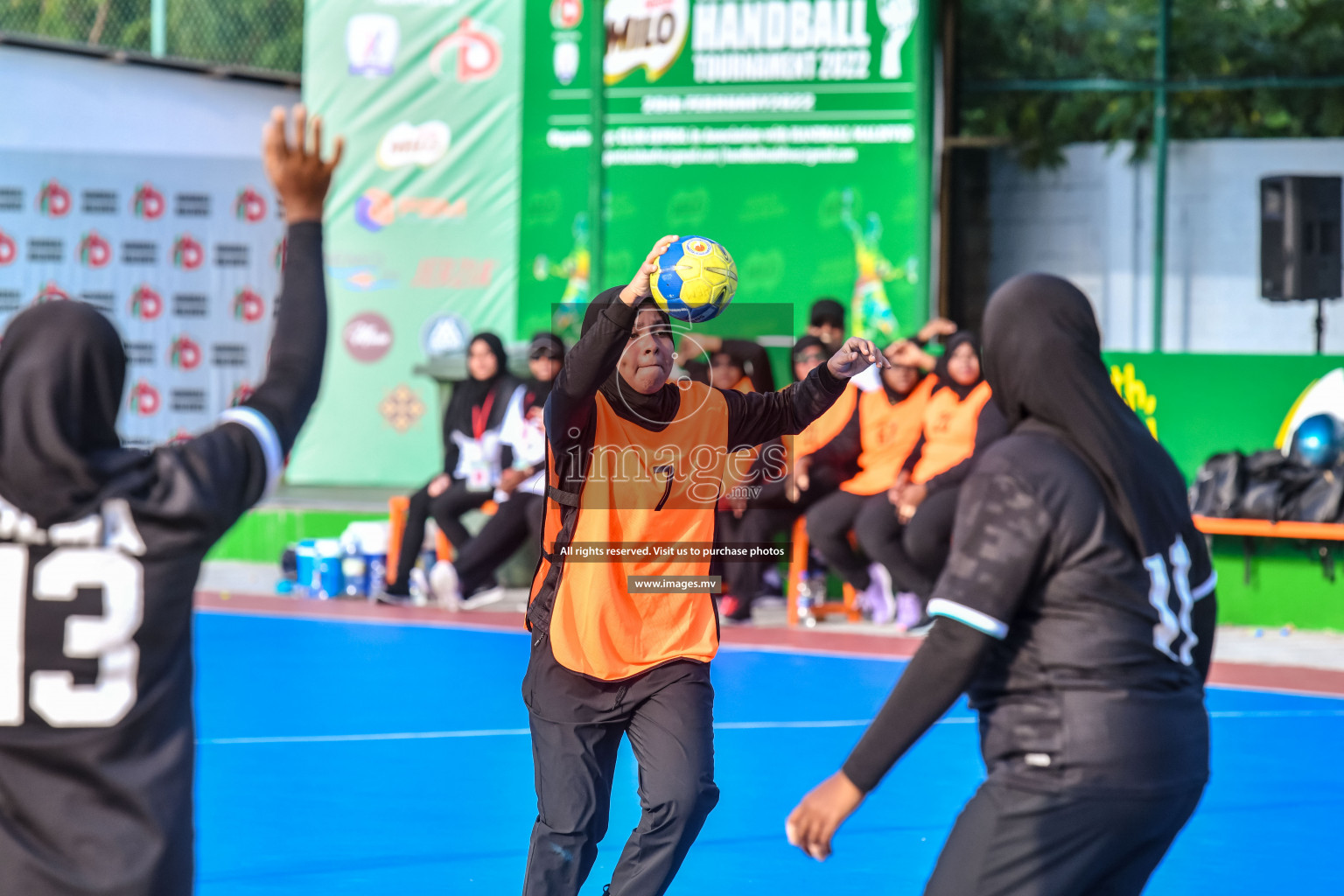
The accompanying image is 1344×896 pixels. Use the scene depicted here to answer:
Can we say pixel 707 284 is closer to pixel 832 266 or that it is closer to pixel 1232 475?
pixel 1232 475

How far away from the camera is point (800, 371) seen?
11.8 m

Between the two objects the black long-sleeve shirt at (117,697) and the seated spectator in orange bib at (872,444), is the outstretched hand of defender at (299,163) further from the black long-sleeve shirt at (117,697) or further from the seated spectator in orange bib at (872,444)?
the seated spectator in orange bib at (872,444)

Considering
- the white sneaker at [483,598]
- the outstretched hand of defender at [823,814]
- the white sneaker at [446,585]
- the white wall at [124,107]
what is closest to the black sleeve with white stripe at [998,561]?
the outstretched hand of defender at [823,814]

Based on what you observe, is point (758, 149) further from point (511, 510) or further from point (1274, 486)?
point (1274, 486)

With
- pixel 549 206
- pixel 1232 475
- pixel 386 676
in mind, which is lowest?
pixel 386 676

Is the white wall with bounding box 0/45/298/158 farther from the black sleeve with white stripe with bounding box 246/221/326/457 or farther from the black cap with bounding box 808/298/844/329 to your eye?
the black sleeve with white stripe with bounding box 246/221/326/457

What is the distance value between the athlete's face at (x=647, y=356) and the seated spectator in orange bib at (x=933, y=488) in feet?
20.8

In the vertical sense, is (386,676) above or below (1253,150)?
below

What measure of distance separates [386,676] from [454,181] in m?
7.11

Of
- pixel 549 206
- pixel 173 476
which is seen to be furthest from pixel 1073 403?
pixel 549 206

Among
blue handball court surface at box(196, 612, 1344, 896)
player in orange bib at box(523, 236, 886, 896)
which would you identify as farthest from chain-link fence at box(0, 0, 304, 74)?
player in orange bib at box(523, 236, 886, 896)

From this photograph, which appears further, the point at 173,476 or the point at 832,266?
the point at 832,266

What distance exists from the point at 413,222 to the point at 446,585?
15.5ft

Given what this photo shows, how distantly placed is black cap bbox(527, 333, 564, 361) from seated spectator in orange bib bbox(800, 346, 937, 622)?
180cm
